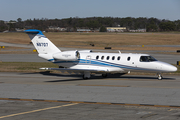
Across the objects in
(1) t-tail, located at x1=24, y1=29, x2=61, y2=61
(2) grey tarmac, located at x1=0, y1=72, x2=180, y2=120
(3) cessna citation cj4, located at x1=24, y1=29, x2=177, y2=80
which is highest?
(1) t-tail, located at x1=24, y1=29, x2=61, y2=61

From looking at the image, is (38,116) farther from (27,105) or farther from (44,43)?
(44,43)

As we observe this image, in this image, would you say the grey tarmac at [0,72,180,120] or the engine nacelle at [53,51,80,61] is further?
the engine nacelle at [53,51,80,61]

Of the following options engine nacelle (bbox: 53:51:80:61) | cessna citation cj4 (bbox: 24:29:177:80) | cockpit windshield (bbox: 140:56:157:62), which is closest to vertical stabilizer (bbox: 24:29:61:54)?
cessna citation cj4 (bbox: 24:29:177:80)

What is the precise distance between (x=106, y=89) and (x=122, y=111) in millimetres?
6579

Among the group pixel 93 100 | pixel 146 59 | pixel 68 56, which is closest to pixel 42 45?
pixel 68 56

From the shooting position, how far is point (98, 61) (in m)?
25.8

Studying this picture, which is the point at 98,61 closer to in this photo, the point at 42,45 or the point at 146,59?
the point at 146,59

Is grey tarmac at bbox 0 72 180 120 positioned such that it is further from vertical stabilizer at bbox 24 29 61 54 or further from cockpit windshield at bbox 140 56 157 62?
vertical stabilizer at bbox 24 29 61 54

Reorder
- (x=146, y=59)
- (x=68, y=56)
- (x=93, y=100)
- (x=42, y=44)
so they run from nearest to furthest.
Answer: (x=93, y=100) < (x=146, y=59) < (x=68, y=56) < (x=42, y=44)

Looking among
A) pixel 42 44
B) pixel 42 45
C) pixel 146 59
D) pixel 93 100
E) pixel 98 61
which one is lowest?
pixel 93 100

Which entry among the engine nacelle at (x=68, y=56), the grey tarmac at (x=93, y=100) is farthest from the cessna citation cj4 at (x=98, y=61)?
the grey tarmac at (x=93, y=100)

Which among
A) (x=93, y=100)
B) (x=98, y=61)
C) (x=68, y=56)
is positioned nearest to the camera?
(x=93, y=100)

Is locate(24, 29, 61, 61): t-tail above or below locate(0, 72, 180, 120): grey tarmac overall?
above

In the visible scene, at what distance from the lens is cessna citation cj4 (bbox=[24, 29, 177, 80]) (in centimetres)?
2433
